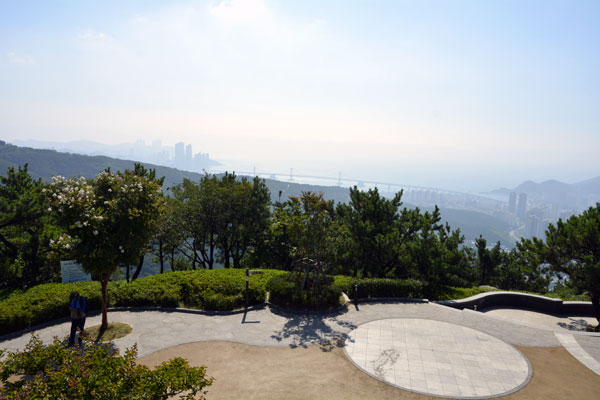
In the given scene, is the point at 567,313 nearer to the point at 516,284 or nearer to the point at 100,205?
the point at 516,284

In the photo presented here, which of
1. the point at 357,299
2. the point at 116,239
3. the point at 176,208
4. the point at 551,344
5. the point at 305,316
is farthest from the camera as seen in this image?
the point at 176,208

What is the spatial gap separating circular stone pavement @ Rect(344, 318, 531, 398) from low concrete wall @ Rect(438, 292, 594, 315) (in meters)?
5.67

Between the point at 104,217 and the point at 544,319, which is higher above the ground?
the point at 104,217

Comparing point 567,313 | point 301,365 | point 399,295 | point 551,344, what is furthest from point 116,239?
point 567,313

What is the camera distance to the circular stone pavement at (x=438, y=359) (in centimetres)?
1002

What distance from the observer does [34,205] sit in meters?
21.9

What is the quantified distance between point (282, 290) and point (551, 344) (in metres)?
10.9

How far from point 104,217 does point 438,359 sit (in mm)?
12189

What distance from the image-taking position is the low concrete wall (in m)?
19.0

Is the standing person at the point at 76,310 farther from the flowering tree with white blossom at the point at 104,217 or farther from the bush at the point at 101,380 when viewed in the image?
the bush at the point at 101,380

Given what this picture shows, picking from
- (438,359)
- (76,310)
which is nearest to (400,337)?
(438,359)

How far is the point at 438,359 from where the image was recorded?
11555 millimetres

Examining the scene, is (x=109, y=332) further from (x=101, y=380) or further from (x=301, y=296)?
(x=101, y=380)

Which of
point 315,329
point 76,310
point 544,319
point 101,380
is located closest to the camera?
point 101,380
